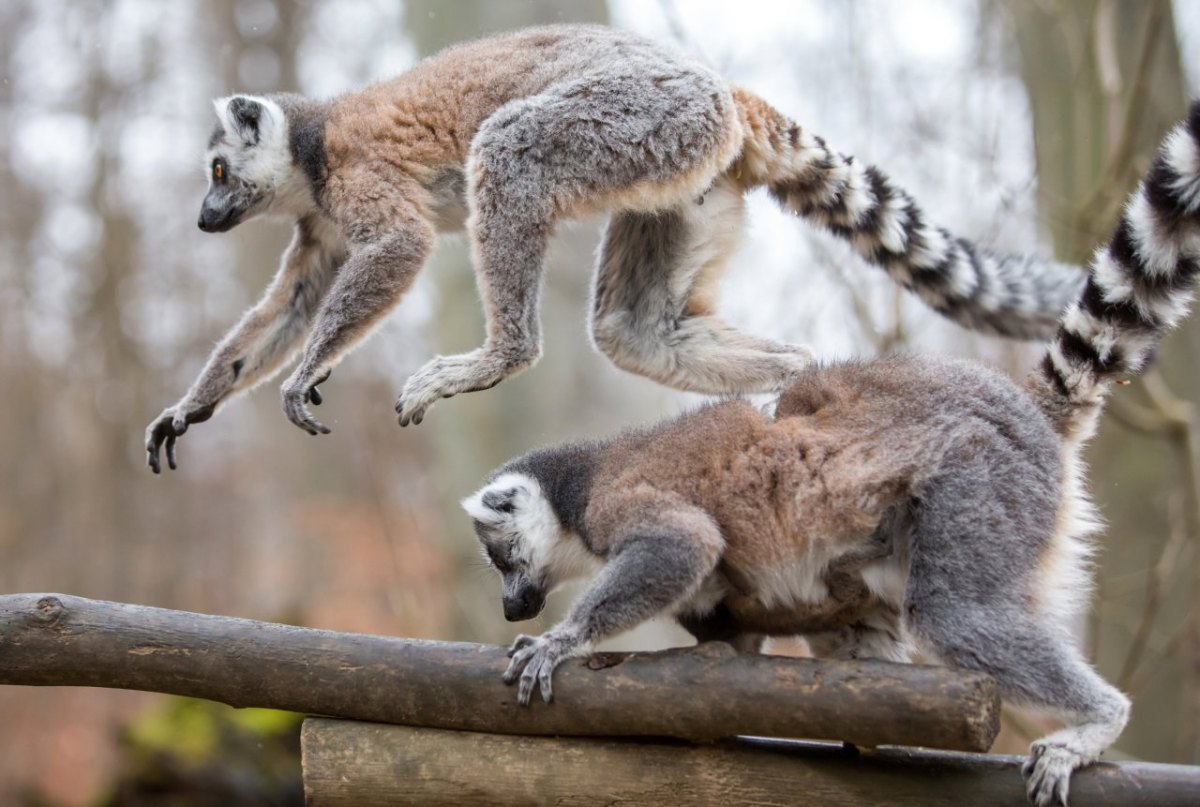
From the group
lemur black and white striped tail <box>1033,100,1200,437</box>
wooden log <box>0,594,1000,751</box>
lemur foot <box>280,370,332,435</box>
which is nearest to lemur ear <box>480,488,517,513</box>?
wooden log <box>0,594,1000,751</box>

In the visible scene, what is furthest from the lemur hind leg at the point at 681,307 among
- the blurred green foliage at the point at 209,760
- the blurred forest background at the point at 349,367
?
the blurred green foliage at the point at 209,760

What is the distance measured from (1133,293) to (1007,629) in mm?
1304

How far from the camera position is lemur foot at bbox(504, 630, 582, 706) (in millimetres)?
3566

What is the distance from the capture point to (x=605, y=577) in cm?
368

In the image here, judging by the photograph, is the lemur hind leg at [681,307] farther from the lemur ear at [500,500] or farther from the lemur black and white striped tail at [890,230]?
the lemur ear at [500,500]

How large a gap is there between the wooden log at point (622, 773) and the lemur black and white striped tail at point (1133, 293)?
4.19ft

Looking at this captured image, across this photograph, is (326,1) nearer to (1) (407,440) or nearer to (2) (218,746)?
(1) (407,440)

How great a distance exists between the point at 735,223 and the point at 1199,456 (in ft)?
12.4

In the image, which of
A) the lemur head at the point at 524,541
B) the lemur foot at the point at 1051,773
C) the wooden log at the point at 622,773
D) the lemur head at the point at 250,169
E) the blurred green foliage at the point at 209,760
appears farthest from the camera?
the blurred green foliage at the point at 209,760

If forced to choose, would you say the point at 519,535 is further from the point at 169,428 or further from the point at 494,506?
the point at 169,428

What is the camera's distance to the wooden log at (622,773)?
11.6ft

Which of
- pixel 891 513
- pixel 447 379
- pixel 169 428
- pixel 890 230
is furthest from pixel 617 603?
pixel 169 428

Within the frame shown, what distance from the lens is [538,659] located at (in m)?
3.60

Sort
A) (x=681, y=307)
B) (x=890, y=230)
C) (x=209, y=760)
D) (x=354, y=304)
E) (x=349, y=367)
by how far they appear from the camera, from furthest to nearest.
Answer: (x=349, y=367)
(x=209, y=760)
(x=681, y=307)
(x=890, y=230)
(x=354, y=304)
